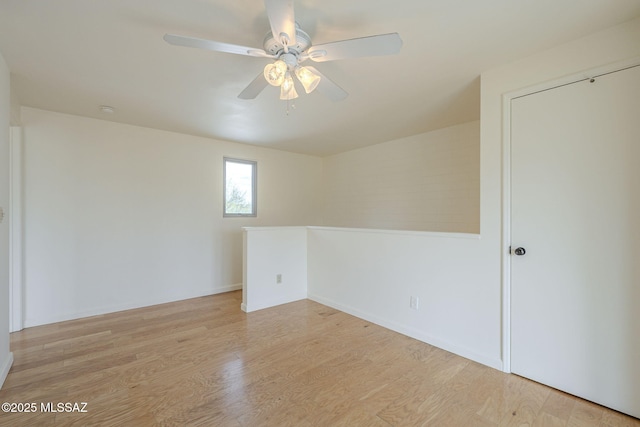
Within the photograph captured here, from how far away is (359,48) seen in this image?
155 centimetres

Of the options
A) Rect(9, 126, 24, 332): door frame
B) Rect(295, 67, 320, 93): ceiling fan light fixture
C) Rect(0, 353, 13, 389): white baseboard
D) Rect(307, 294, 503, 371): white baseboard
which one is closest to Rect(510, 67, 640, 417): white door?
Rect(307, 294, 503, 371): white baseboard

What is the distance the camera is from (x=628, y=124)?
1775mm

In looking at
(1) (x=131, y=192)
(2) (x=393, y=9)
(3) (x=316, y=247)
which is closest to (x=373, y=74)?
(2) (x=393, y=9)

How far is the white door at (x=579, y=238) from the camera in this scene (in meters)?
1.78

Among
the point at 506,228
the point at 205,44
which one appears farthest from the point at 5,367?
the point at 506,228

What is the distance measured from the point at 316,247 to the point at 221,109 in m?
2.14

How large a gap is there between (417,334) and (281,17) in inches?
112

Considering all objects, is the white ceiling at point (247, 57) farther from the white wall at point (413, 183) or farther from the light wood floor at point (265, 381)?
the light wood floor at point (265, 381)

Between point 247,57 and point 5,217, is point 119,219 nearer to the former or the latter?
point 5,217

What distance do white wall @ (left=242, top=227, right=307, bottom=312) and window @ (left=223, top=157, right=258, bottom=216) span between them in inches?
43.0

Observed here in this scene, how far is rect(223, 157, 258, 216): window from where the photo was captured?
180 inches

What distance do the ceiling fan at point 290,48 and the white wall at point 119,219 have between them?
2.55 meters

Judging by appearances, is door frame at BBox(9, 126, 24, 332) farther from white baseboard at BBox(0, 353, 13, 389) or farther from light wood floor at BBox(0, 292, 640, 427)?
white baseboard at BBox(0, 353, 13, 389)

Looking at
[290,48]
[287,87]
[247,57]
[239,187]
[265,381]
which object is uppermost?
[247,57]
